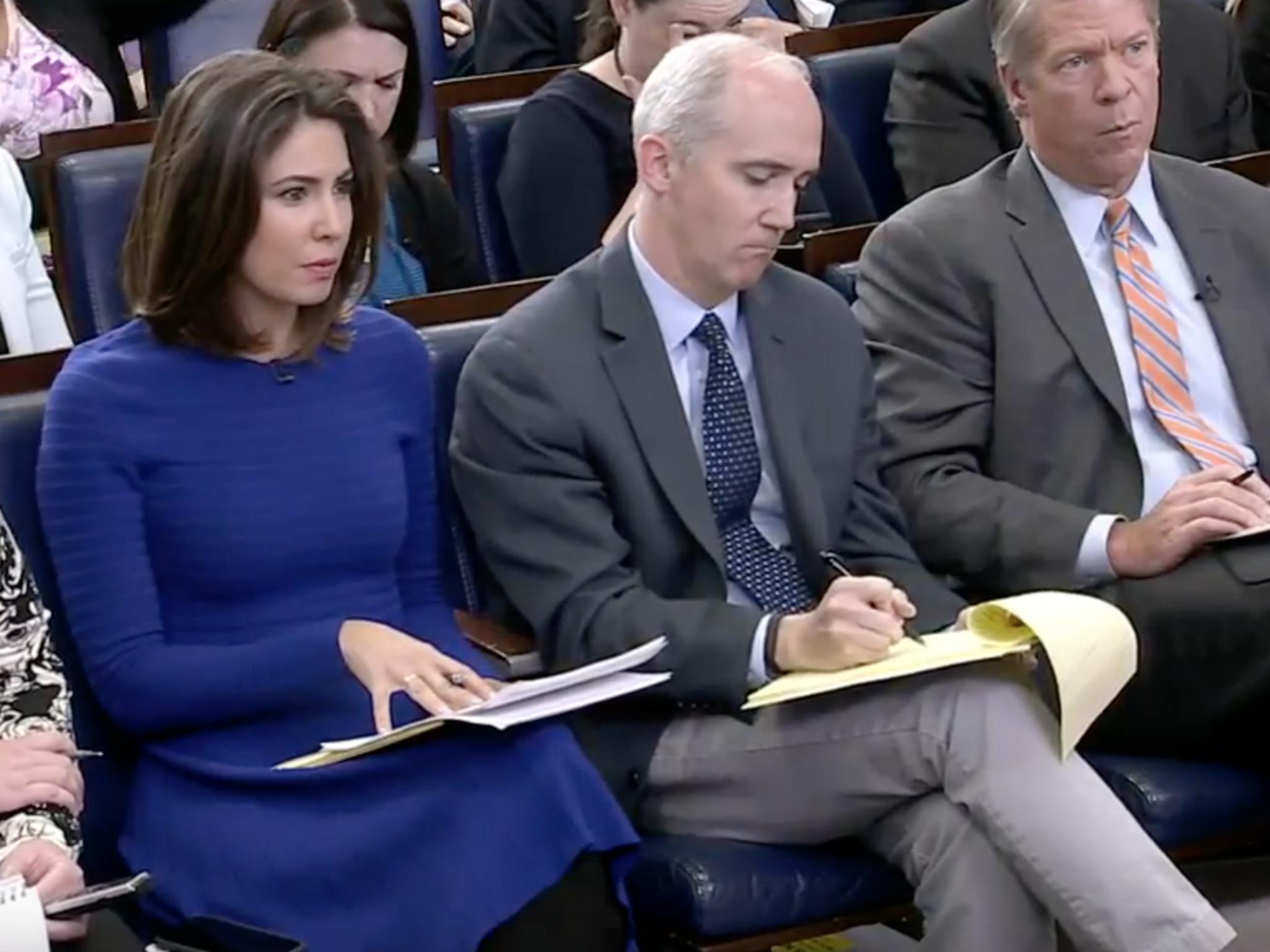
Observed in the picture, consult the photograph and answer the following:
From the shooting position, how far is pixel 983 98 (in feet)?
11.3

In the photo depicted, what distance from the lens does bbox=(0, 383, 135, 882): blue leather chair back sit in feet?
7.38

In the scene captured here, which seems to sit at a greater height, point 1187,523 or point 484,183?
point 484,183

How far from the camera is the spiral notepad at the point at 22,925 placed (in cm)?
171

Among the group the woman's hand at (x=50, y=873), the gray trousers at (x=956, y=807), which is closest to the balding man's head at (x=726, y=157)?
the gray trousers at (x=956, y=807)

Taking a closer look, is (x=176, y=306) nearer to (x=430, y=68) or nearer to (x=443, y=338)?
(x=443, y=338)

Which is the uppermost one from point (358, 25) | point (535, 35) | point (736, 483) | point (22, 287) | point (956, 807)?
point (358, 25)

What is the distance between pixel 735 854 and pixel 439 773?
0.32m

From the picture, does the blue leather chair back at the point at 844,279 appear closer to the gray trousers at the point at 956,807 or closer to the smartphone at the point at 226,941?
the gray trousers at the point at 956,807

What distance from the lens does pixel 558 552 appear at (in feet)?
7.77

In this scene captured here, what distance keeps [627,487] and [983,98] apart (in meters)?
1.29

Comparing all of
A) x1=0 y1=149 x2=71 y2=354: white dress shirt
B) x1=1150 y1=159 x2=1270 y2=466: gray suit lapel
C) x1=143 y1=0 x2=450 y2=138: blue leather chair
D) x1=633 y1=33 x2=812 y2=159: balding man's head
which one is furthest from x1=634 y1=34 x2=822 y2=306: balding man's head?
x1=143 y1=0 x2=450 y2=138: blue leather chair

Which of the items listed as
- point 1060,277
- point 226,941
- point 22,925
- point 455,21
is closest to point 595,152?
point 1060,277

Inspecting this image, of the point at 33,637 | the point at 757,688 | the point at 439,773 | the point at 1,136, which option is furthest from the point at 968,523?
the point at 1,136

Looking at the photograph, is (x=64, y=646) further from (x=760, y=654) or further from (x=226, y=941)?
(x=760, y=654)
